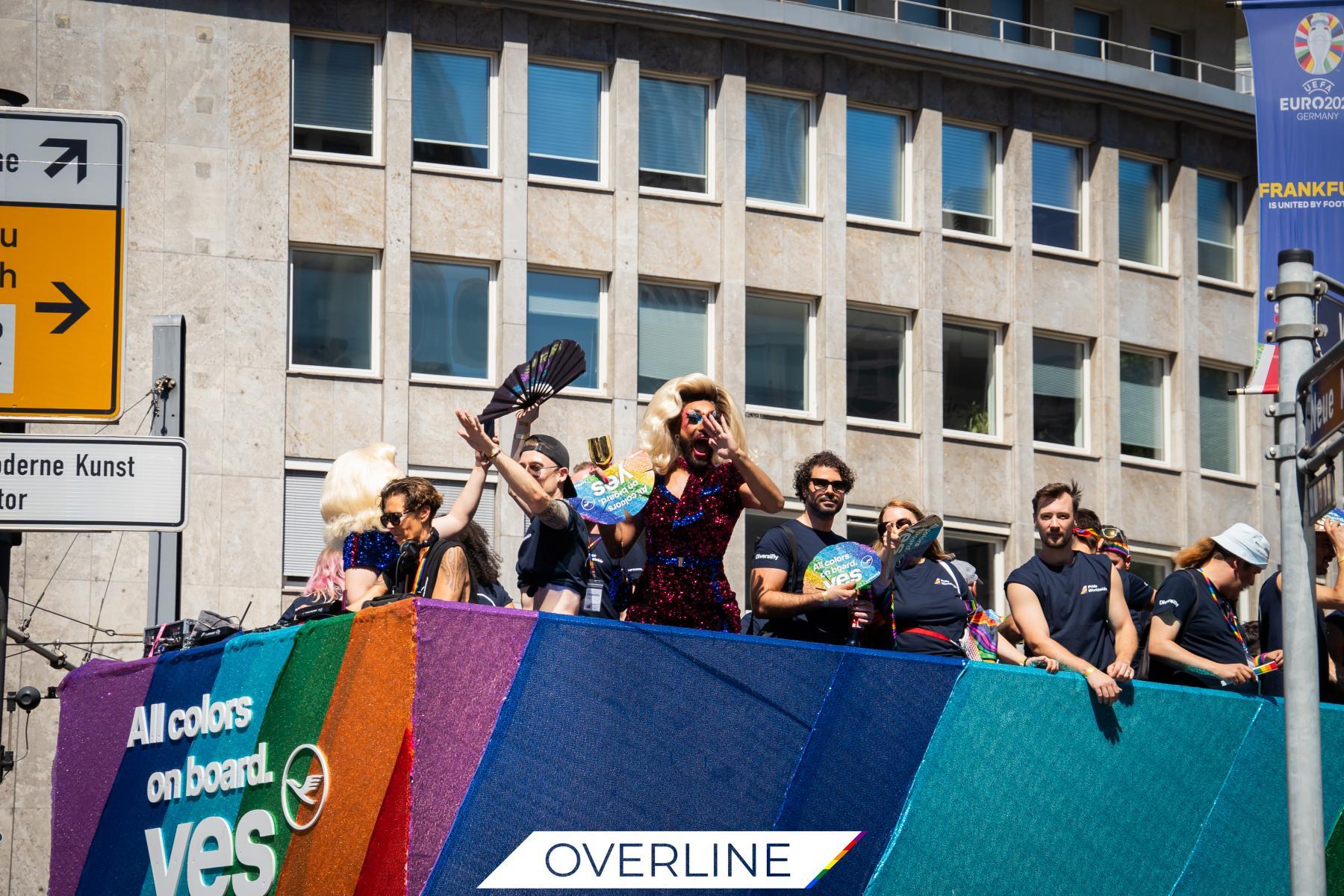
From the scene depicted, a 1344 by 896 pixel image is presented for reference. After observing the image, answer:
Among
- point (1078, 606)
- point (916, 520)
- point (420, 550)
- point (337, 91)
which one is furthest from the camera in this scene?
point (337, 91)

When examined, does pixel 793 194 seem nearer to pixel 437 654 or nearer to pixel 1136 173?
pixel 1136 173

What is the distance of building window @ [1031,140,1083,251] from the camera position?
103 feet

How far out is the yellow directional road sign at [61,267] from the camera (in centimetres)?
582

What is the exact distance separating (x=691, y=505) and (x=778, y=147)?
861 inches

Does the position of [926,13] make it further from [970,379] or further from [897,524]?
[897,524]

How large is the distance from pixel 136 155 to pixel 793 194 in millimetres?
9248

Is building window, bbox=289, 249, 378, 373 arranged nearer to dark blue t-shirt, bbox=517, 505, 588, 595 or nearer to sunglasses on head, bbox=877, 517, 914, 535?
sunglasses on head, bbox=877, 517, 914, 535

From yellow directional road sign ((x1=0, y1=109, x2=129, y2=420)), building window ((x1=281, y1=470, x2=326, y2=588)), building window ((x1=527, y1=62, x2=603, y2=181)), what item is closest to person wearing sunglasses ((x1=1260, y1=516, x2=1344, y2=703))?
yellow directional road sign ((x1=0, y1=109, x2=129, y2=420))

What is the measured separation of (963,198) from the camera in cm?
3083

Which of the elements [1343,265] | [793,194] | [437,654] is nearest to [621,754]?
[437,654]

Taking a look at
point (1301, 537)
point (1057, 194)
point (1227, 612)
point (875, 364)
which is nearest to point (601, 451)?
point (1301, 537)

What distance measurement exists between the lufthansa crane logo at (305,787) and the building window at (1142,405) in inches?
1017

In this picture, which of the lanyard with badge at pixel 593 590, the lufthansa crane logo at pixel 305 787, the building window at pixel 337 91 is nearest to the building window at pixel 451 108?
the building window at pixel 337 91

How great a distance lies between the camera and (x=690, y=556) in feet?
26.2
